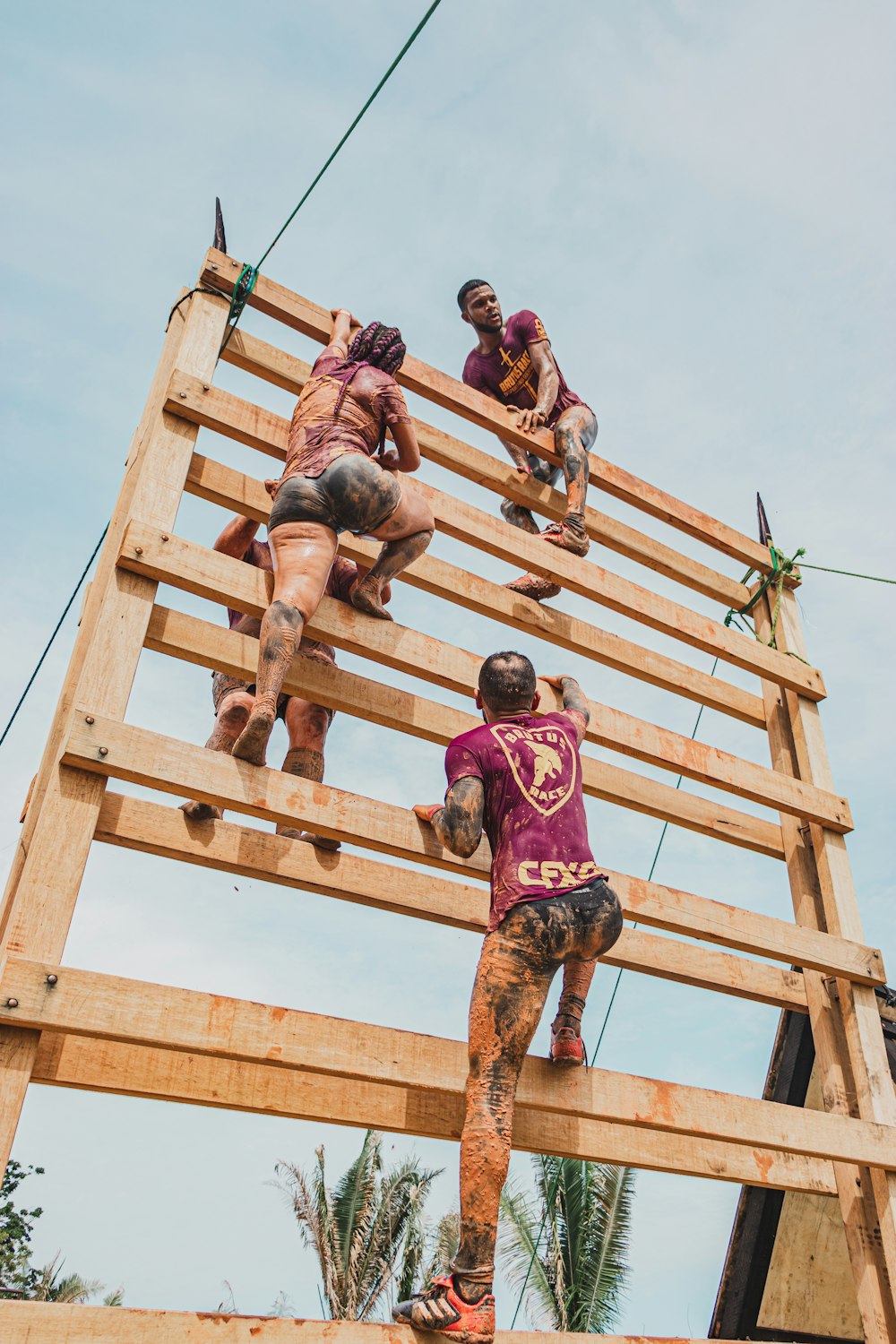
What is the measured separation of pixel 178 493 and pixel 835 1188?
3669mm

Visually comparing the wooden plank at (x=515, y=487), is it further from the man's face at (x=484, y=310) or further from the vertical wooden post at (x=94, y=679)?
the man's face at (x=484, y=310)

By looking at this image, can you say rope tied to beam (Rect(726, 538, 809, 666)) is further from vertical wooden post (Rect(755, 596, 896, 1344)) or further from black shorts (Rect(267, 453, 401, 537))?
black shorts (Rect(267, 453, 401, 537))

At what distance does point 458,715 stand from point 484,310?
311cm

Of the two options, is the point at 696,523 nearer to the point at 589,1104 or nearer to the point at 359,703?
the point at 359,703

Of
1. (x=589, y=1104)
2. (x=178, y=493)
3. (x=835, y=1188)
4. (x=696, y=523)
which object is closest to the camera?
(x=589, y=1104)

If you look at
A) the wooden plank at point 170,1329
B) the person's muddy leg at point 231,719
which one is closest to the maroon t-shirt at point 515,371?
the person's muddy leg at point 231,719

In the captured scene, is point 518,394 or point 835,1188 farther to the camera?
point 518,394

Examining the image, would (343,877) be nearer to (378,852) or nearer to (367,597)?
(378,852)

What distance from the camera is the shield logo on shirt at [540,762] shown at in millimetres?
3240

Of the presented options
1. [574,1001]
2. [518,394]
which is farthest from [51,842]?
[518,394]

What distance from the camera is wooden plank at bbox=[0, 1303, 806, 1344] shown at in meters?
2.35

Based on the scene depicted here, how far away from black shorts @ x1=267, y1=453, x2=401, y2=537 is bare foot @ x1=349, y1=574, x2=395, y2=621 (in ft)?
0.84

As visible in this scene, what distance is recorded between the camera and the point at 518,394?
6156 millimetres

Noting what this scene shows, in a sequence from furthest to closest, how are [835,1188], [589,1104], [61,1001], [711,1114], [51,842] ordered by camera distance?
[835,1188]
[711,1114]
[589,1104]
[51,842]
[61,1001]
